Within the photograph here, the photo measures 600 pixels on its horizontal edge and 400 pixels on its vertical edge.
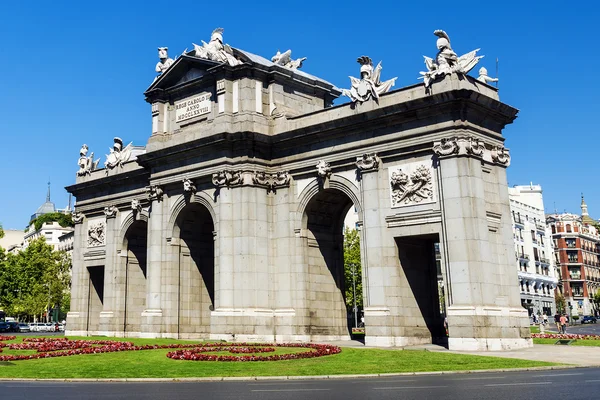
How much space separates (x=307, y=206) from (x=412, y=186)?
7.83 m

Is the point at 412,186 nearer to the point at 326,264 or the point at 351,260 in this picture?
the point at 326,264

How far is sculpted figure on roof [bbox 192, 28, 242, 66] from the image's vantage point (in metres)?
42.2

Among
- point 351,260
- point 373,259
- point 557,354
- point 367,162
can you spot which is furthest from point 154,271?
point 351,260

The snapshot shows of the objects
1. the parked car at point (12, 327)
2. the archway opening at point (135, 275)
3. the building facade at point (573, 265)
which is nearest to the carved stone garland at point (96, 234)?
the archway opening at point (135, 275)

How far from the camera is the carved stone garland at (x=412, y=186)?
3497 centimetres

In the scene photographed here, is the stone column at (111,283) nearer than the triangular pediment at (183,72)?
No

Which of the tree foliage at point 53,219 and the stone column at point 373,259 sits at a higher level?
the tree foliage at point 53,219

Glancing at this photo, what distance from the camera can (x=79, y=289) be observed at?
2157 inches

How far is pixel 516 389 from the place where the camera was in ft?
54.3

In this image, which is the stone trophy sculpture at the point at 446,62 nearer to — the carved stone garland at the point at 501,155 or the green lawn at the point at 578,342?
the carved stone garland at the point at 501,155

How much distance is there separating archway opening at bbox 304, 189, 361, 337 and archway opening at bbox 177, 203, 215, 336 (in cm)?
811

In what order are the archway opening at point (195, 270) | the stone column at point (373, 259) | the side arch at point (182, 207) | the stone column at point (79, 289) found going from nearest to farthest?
the stone column at point (373, 259), the side arch at point (182, 207), the archway opening at point (195, 270), the stone column at point (79, 289)

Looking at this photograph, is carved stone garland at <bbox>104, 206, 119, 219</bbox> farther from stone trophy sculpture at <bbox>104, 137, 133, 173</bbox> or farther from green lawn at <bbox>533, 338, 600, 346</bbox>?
green lawn at <bbox>533, 338, 600, 346</bbox>

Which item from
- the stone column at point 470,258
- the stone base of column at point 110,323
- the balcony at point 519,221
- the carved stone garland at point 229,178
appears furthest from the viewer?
the balcony at point 519,221
